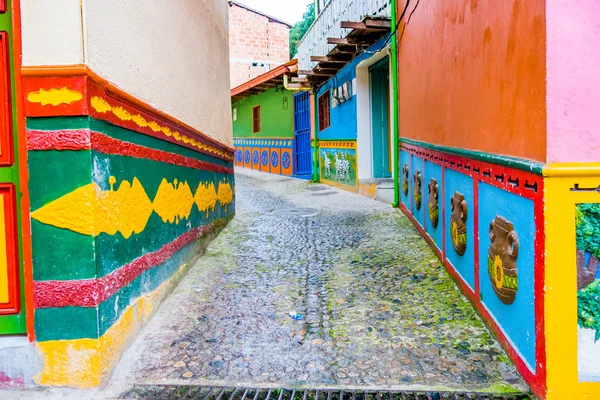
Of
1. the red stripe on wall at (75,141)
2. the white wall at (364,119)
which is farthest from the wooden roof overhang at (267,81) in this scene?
the red stripe on wall at (75,141)

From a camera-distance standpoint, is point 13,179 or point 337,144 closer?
point 13,179

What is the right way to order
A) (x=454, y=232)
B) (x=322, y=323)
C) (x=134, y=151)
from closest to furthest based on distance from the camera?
(x=134, y=151)
(x=322, y=323)
(x=454, y=232)

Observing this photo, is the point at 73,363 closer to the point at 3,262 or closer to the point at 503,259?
the point at 3,262

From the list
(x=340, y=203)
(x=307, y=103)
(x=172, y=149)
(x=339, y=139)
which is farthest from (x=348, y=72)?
(x=172, y=149)

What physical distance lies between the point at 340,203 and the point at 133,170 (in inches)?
263

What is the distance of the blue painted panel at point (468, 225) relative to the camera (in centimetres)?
421

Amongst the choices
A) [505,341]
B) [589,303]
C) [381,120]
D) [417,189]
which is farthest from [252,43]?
[589,303]

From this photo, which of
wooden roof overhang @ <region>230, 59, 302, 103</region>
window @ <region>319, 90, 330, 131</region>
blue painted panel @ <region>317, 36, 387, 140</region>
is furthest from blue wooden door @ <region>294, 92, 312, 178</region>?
blue painted panel @ <region>317, 36, 387, 140</region>

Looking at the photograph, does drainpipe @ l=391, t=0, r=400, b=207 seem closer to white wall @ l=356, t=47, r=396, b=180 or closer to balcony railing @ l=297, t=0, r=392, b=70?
balcony railing @ l=297, t=0, r=392, b=70

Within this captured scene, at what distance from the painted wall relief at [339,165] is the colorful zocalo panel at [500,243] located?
6220 millimetres

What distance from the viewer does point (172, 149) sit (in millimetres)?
4867

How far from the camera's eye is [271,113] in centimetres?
1898

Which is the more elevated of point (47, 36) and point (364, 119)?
point (364, 119)

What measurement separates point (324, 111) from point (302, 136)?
2.59 metres
